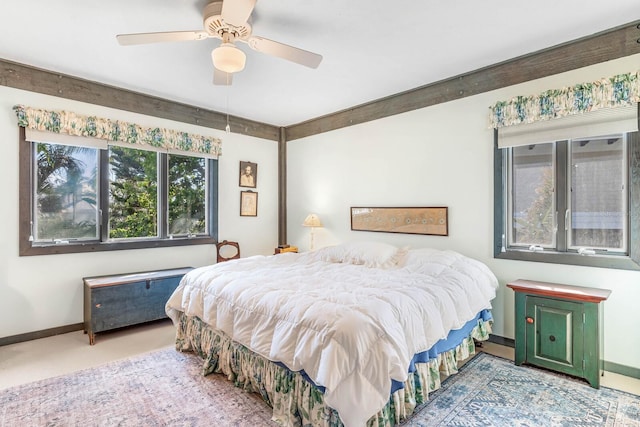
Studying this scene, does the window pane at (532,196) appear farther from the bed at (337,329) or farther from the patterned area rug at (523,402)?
the patterned area rug at (523,402)

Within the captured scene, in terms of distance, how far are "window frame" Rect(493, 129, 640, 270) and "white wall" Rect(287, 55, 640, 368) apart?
62 millimetres

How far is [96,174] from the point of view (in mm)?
3883

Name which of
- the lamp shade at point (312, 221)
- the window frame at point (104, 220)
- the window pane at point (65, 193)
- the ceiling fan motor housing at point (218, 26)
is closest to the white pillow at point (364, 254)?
the lamp shade at point (312, 221)

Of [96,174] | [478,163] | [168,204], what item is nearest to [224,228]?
[168,204]

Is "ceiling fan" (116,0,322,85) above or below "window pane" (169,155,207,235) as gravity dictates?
above

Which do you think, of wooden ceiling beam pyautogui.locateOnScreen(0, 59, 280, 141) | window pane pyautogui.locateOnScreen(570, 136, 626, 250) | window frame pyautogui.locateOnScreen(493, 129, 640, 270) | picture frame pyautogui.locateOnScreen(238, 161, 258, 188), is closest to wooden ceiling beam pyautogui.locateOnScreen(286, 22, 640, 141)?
window frame pyautogui.locateOnScreen(493, 129, 640, 270)

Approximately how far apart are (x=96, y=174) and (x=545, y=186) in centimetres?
481

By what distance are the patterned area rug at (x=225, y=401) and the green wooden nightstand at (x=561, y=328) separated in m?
0.12

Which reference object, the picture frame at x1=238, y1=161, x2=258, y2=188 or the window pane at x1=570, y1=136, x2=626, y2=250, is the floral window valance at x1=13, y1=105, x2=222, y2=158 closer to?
the picture frame at x1=238, y1=161, x2=258, y2=188

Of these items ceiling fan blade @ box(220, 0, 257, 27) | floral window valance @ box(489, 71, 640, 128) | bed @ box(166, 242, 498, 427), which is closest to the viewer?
bed @ box(166, 242, 498, 427)

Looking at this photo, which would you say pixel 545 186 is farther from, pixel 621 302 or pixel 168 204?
pixel 168 204

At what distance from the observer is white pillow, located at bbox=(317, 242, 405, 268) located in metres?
3.50

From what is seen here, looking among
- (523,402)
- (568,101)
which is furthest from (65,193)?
(568,101)

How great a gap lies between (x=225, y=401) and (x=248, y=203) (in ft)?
10.9
